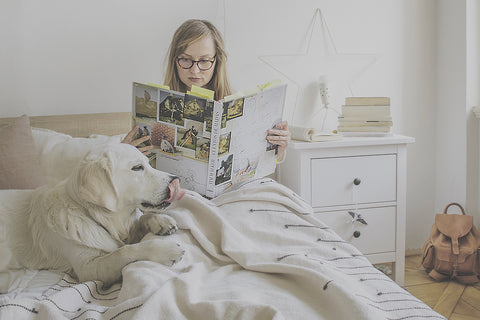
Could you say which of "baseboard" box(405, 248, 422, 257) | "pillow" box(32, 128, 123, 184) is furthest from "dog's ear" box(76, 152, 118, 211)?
"baseboard" box(405, 248, 422, 257)

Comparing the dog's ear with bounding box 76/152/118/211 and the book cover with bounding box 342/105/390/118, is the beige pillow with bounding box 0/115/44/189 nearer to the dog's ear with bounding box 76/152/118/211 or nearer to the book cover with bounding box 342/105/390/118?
the dog's ear with bounding box 76/152/118/211

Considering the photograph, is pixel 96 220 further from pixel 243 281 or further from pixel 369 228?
pixel 369 228

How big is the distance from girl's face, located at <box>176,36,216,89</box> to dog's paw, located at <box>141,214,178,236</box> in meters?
0.76

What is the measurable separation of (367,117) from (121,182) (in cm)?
149

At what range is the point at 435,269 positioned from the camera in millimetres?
2312

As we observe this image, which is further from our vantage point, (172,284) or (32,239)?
(32,239)

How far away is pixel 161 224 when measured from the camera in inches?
48.9

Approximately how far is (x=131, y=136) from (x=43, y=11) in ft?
3.20

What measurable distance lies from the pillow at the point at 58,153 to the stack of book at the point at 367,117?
1268 millimetres

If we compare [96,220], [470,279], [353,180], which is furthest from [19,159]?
[470,279]

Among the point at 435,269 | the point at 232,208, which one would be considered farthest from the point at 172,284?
the point at 435,269

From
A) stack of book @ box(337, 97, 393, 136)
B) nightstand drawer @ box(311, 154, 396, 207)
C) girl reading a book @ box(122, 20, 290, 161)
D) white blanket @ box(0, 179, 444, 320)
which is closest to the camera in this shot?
white blanket @ box(0, 179, 444, 320)

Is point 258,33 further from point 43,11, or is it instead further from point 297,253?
point 297,253

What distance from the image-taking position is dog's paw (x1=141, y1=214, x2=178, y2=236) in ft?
4.04
